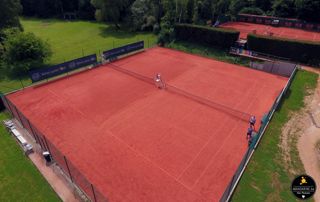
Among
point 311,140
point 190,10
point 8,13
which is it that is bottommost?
point 311,140

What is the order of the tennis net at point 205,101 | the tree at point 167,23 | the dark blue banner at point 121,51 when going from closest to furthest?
the tennis net at point 205,101 < the dark blue banner at point 121,51 < the tree at point 167,23

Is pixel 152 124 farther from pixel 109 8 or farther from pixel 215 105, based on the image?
pixel 109 8

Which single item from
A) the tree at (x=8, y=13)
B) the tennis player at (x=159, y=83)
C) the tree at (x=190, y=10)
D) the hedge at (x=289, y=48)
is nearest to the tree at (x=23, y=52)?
the tree at (x=8, y=13)

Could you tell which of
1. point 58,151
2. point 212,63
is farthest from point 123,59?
point 58,151

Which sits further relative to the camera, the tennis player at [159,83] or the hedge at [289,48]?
the hedge at [289,48]

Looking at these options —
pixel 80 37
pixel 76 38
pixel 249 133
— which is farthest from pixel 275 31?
pixel 76 38

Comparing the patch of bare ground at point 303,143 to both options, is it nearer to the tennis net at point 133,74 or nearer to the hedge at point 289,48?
the hedge at point 289,48
